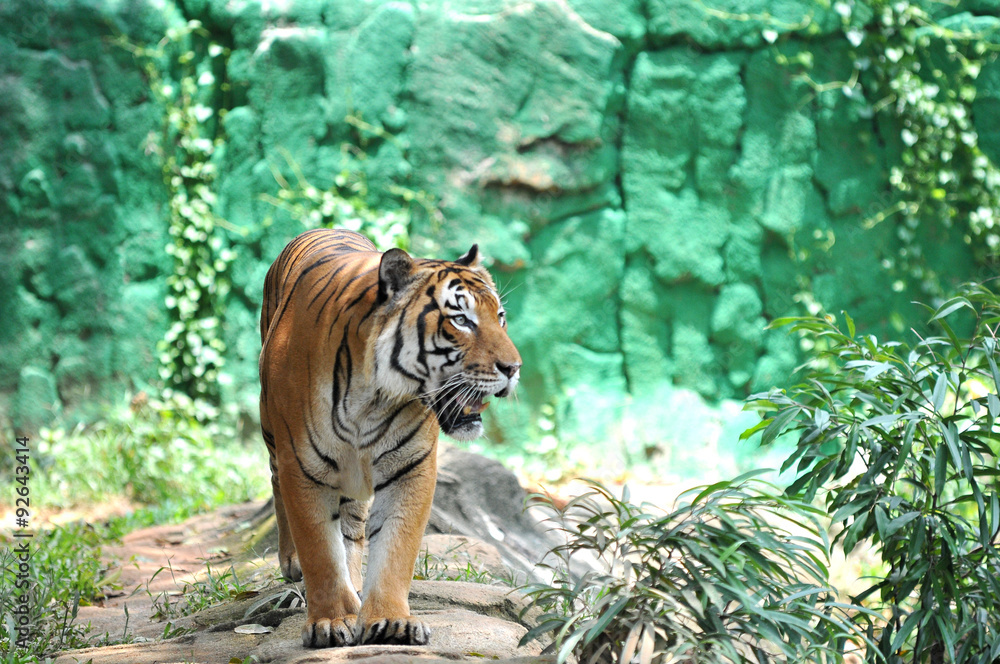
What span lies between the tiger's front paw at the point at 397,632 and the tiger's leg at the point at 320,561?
0.09 m

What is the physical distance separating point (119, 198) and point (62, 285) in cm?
81

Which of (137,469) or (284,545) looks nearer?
(284,545)

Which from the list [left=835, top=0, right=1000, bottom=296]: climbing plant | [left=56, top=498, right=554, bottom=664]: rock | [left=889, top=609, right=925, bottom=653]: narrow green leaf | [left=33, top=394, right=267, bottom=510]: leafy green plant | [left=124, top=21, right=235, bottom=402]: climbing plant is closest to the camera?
[left=56, top=498, right=554, bottom=664]: rock

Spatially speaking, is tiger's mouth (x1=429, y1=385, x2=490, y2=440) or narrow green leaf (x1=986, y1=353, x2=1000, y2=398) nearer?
tiger's mouth (x1=429, y1=385, x2=490, y2=440)

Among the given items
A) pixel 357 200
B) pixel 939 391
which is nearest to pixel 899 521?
pixel 939 391

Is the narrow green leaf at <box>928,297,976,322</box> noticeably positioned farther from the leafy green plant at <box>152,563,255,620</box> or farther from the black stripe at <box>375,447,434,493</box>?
the leafy green plant at <box>152,563,255,620</box>

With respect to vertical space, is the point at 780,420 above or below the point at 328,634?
above

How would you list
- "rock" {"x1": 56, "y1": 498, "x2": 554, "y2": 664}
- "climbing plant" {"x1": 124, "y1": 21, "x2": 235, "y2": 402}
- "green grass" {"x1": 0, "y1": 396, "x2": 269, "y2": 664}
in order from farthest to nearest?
"climbing plant" {"x1": 124, "y1": 21, "x2": 235, "y2": 402}, "green grass" {"x1": 0, "y1": 396, "x2": 269, "y2": 664}, "rock" {"x1": 56, "y1": 498, "x2": 554, "y2": 664}

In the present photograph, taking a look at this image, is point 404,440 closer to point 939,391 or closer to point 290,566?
point 290,566

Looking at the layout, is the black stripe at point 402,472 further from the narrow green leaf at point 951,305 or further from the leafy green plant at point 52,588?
the narrow green leaf at point 951,305

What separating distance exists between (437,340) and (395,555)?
653 mm

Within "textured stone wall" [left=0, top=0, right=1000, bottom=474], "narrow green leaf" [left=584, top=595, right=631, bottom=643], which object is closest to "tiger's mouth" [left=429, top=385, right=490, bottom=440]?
"narrow green leaf" [left=584, top=595, right=631, bottom=643]

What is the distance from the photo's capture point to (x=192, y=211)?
699 cm

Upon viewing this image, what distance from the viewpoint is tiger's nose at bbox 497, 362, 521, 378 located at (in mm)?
2617
